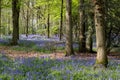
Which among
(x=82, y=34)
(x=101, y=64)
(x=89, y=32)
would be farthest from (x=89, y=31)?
(x=101, y=64)

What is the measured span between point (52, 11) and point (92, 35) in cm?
2353

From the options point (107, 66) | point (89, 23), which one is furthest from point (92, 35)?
point (107, 66)

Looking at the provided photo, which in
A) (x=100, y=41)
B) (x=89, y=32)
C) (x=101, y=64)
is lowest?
(x=101, y=64)

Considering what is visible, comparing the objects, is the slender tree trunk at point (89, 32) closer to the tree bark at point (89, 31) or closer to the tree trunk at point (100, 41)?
the tree bark at point (89, 31)

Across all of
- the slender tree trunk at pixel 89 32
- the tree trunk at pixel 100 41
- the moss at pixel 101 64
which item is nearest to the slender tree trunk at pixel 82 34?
the slender tree trunk at pixel 89 32

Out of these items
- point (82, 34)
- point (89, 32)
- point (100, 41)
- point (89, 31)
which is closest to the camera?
point (100, 41)

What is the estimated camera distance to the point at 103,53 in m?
11.4

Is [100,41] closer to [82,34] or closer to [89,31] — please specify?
[89,31]

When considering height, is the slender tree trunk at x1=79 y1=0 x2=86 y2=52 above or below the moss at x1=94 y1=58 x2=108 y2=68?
above

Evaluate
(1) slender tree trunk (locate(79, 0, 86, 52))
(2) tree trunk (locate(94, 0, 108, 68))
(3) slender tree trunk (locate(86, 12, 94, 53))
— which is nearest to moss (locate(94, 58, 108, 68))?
(2) tree trunk (locate(94, 0, 108, 68))

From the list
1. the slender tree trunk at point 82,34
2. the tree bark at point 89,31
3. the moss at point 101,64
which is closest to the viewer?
the moss at point 101,64

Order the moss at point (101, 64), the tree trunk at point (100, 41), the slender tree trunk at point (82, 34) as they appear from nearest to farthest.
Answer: the moss at point (101, 64)
the tree trunk at point (100, 41)
the slender tree trunk at point (82, 34)

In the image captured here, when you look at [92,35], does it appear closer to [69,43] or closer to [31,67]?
[69,43]

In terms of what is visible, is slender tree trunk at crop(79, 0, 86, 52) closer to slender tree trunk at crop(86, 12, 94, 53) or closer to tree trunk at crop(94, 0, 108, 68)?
slender tree trunk at crop(86, 12, 94, 53)
